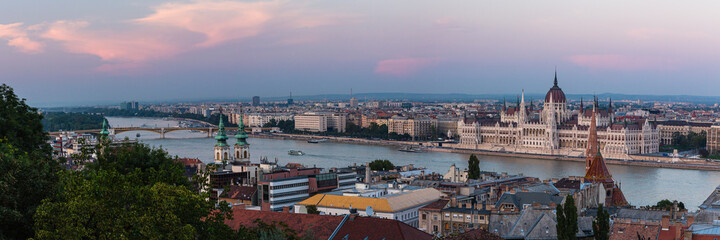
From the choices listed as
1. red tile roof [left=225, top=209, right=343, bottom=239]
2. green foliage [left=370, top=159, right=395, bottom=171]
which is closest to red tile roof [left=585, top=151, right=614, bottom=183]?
red tile roof [left=225, top=209, right=343, bottom=239]

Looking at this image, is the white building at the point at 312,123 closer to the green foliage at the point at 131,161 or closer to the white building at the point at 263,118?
the white building at the point at 263,118

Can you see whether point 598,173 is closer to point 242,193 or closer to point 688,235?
point 242,193

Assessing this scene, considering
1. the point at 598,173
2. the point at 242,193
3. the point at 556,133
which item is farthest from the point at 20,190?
the point at 556,133

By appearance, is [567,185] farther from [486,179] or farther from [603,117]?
[603,117]

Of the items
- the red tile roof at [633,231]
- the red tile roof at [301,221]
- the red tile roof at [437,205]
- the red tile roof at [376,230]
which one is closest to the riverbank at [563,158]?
the red tile roof at [437,205]

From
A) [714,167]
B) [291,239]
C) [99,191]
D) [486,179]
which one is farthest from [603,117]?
[99,191]

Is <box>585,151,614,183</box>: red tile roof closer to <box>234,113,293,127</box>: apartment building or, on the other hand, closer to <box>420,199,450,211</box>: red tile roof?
<box>420,199,450,211</box>: red tile roof
